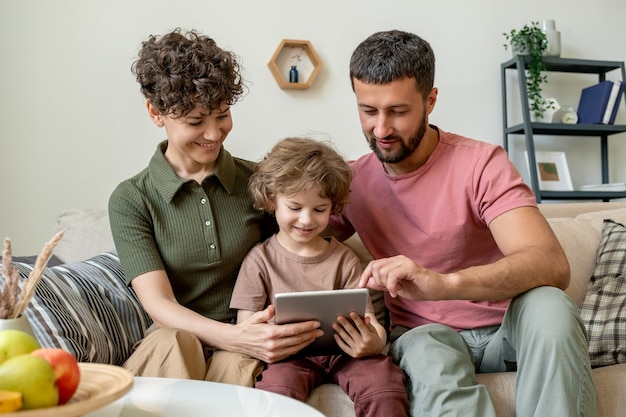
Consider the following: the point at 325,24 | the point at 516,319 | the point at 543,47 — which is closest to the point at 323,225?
the point at 516,319

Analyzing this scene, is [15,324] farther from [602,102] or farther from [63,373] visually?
[602,102]

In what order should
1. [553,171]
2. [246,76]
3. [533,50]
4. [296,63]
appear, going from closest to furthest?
[246,76] < [296,63] < [533,50] < [553,171]

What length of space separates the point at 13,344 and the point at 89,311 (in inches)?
30.9

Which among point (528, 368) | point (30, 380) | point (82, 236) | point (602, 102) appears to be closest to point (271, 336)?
point (528, 368)

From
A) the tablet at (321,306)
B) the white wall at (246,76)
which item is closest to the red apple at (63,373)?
the tablet at (321,306)

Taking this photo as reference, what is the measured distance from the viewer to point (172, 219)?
1.67 meters

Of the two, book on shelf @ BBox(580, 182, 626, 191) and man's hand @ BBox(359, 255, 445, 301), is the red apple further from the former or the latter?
book on shelf @ BBox(580, 182, 626, 191)

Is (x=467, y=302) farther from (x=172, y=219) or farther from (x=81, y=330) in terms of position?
(x=81, y=330)

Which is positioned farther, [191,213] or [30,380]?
[191,213]

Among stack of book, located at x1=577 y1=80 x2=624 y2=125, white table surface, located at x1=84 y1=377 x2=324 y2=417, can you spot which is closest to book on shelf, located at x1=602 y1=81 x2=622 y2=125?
stack of book, located at x1=577 y1=80 x2=624 y2=125

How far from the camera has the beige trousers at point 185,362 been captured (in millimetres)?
1367

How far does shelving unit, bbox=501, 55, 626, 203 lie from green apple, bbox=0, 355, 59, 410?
294cm

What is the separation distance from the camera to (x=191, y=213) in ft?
5.49

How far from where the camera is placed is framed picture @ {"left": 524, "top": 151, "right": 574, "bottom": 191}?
3.48m
